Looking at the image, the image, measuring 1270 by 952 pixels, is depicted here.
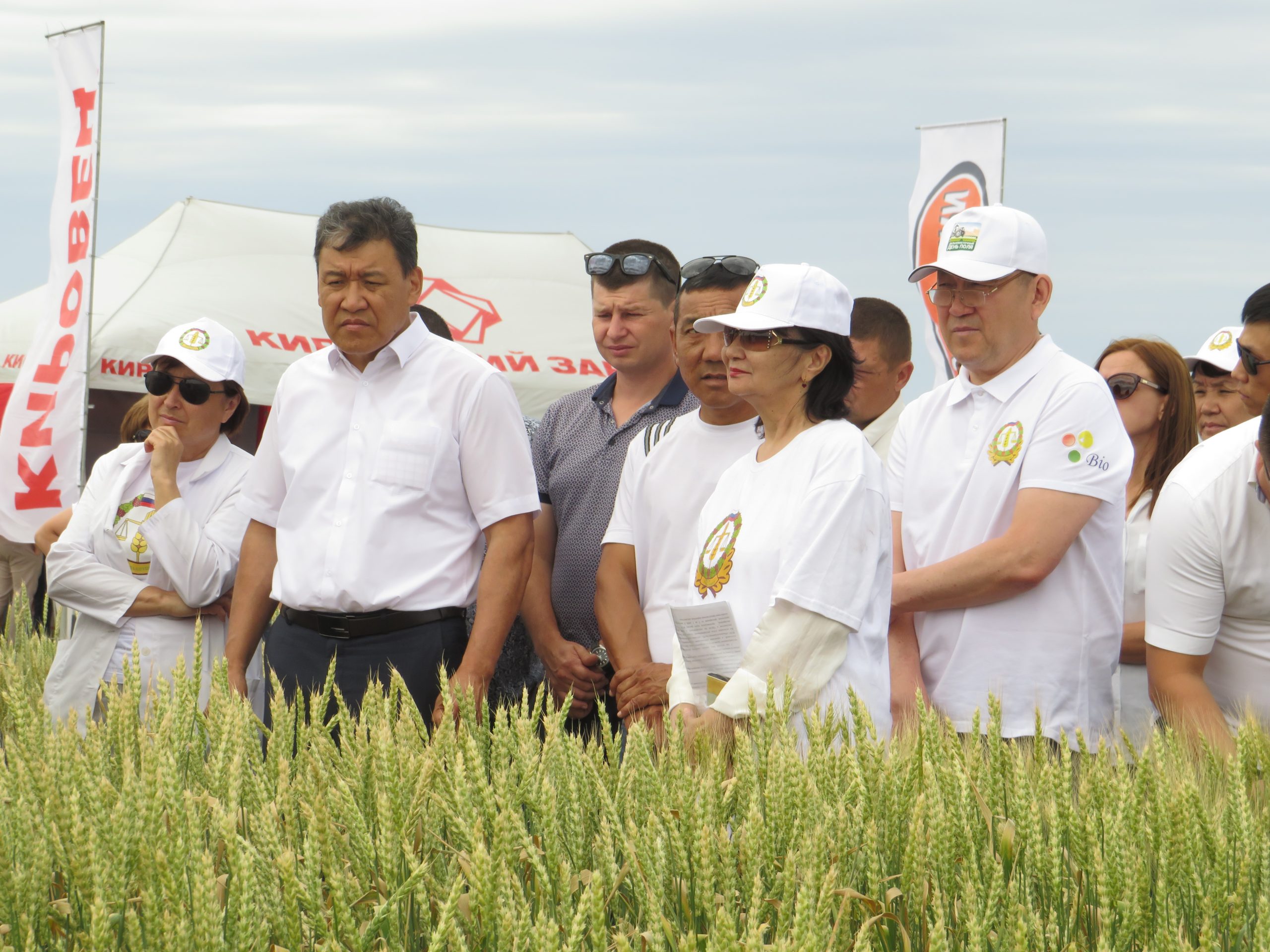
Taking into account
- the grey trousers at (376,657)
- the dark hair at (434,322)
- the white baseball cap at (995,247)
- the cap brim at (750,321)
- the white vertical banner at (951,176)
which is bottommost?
the grey trousers at (376,657)

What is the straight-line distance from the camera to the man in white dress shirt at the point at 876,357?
432 centimetres

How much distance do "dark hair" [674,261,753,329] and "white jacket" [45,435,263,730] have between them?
4.89ft

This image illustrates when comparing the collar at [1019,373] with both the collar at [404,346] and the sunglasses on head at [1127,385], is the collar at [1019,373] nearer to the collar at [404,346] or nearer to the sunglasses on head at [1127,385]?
the sunglasses on head at [1127,385]

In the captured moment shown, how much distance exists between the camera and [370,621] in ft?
11.2

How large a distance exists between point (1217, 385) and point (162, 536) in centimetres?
343

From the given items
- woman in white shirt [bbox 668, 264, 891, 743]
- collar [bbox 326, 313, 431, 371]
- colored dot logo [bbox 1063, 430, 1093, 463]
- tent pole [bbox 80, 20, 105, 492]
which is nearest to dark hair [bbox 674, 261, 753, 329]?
woman in white shirt [bbox 668, 264, 891, 743]

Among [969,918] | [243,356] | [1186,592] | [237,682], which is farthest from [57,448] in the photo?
[969,918]

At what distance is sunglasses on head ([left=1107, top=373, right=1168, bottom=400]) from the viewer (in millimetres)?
3875

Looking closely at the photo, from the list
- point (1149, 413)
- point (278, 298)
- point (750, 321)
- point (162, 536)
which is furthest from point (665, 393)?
point (278, 298)


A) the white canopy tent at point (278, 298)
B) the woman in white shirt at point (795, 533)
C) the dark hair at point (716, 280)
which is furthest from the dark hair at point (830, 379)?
the white canopy tent at point (278, 298)

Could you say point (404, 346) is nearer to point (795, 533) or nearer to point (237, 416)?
point (237, 416)

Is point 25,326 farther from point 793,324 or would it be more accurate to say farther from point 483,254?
point 793,324

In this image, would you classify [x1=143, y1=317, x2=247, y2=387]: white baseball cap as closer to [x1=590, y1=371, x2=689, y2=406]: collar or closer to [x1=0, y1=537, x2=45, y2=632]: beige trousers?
[x1=590, y1=371, x2=689, y2=406]: collar

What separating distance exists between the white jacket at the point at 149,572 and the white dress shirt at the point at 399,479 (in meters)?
0.42
